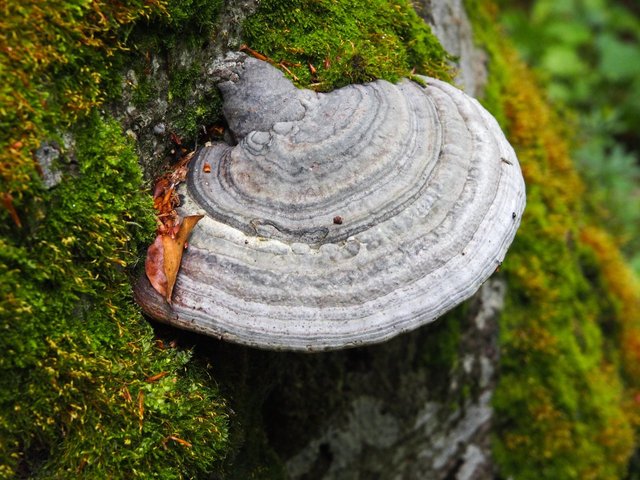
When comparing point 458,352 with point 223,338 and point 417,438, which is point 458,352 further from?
point 223,338

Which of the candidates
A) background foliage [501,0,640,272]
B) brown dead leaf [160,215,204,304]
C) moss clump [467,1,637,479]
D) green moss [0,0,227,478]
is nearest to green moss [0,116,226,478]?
green moss [0,0,227,478]

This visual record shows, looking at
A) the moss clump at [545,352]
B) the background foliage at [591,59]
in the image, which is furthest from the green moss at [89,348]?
the background foliage at [591,59]

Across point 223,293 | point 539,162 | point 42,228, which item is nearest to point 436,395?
point 539,162

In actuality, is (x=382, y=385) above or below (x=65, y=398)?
below

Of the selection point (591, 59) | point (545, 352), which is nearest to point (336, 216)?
point (545, 352)

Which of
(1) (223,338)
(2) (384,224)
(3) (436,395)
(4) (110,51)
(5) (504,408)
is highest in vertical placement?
(4) (110,51)

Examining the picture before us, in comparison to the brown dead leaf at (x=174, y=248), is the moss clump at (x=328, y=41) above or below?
above

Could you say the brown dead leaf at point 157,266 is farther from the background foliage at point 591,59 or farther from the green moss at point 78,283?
the background foliage at point 591,59

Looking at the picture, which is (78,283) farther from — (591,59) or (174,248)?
(591,59)
